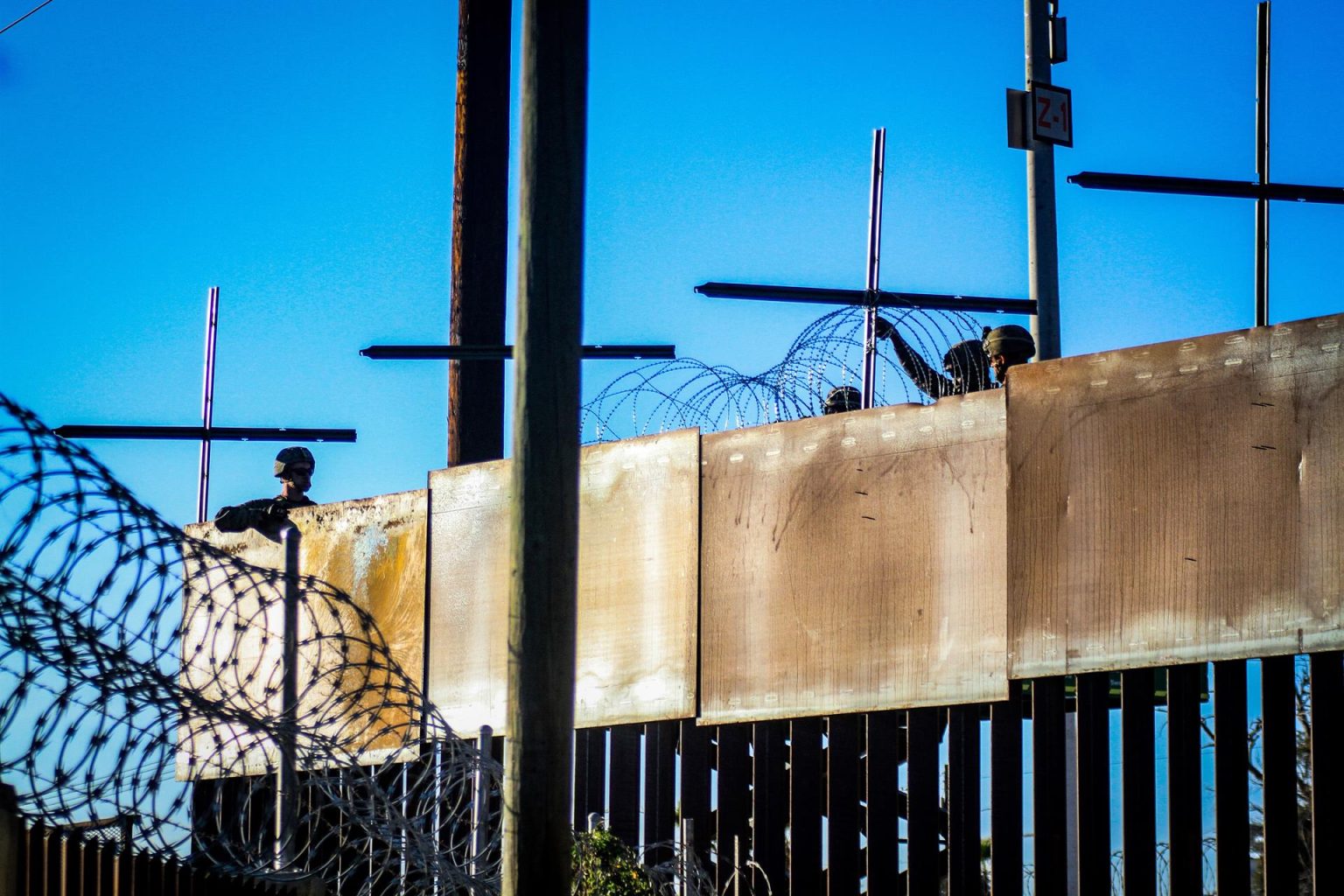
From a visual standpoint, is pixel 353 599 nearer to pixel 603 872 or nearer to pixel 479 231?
pixel 603 872

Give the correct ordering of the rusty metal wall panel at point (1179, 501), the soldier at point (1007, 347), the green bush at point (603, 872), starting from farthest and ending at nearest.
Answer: the soldier at point (1007, 347), the green bush at point (603, 872), the rusty metal wall panel at point (1179, 501)

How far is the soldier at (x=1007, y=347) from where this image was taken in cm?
987

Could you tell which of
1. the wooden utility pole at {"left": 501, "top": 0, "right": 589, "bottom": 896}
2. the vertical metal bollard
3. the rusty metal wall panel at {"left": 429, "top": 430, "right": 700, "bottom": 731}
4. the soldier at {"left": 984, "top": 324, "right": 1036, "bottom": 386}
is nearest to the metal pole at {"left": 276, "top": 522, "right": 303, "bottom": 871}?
the vertical metal bollard

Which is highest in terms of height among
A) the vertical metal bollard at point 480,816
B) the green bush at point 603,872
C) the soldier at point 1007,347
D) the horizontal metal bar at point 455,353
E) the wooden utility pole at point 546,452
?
the horizontal metal bar at point 455,353

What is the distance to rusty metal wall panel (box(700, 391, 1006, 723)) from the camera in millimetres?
9031

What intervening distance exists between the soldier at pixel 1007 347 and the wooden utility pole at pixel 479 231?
514cm

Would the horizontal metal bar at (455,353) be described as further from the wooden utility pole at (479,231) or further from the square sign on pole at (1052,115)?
the square sign on pole at (1052,115)

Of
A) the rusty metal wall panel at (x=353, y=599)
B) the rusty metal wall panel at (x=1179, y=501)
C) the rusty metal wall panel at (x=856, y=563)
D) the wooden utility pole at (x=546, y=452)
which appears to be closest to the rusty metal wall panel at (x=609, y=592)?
the rusty metal wall panel at (x=856, y=563)

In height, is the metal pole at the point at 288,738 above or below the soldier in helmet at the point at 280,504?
below

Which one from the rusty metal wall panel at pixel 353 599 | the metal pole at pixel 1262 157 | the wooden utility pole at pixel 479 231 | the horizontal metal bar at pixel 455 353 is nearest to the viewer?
the metal pole at pixel 1262 157

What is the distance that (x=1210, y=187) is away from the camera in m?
10.6

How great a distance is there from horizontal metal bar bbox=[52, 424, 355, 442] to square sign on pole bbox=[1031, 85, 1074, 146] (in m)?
5.53

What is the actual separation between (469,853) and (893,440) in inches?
115

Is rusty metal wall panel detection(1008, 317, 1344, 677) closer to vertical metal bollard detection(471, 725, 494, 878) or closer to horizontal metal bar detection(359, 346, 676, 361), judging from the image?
vertical metal bollard detection(471, 725, 494, 878)
